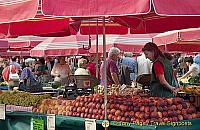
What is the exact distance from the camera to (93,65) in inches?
483

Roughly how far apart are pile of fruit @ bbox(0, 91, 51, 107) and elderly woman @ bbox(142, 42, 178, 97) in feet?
5.18

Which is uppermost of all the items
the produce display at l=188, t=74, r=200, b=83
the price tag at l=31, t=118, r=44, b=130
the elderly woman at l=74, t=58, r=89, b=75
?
the elderly woman at l=74, t=58, r=89, b=75

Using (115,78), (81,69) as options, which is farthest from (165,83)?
(81,69)

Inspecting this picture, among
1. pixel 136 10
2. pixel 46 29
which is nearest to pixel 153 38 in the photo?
pixel 46 29

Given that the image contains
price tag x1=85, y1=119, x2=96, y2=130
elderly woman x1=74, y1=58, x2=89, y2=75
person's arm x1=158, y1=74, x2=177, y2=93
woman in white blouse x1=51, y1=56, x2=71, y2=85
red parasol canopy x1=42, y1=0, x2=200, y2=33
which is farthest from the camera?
woman in white blouse x1=51, y1=56, x2=71, y2=85

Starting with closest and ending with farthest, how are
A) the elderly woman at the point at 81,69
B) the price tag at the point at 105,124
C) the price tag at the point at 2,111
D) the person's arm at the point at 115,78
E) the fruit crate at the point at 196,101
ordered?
the price tag at the point at 105,124 < the fruit crate at the point at 196,101 < the price tag at the point at 2,111 < the person's arm at the point at 115,78 < the elderly woman at the point at 81,69

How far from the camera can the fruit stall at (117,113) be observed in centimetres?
485

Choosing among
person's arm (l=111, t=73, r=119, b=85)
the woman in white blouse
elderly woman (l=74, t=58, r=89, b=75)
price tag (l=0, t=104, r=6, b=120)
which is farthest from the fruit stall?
the woman in white blouse

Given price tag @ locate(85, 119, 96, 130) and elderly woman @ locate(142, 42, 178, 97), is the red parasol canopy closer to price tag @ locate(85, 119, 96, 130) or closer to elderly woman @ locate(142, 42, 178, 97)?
price tag @ locate(85, 119, 96, 130)

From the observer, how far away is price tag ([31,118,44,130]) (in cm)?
582

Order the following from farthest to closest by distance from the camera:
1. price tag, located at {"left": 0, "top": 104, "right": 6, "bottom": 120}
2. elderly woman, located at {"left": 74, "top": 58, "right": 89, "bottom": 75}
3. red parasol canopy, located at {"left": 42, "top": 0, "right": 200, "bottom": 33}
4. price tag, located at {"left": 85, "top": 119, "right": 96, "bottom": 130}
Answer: elderly woman, located at {"left": 74, "top": 58, "right": 89, "bottom": 75}
price tag, located at {"left": 0, "top": 104, "right": 6, "bottom": 120}
price tag, located at {"left": 85, "top": 119, "right": 96, "bottom": 130}
red parasol canopy, located at {"left": 42, "top": 0, "right": 200, "bottom": 33}

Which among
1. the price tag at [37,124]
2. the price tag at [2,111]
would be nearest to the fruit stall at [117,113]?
the price tag at [37,124]

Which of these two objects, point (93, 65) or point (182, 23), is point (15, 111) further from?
point (93, 65)

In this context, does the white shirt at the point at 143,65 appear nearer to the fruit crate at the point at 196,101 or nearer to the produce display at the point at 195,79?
the produce display at the point at 195,79
